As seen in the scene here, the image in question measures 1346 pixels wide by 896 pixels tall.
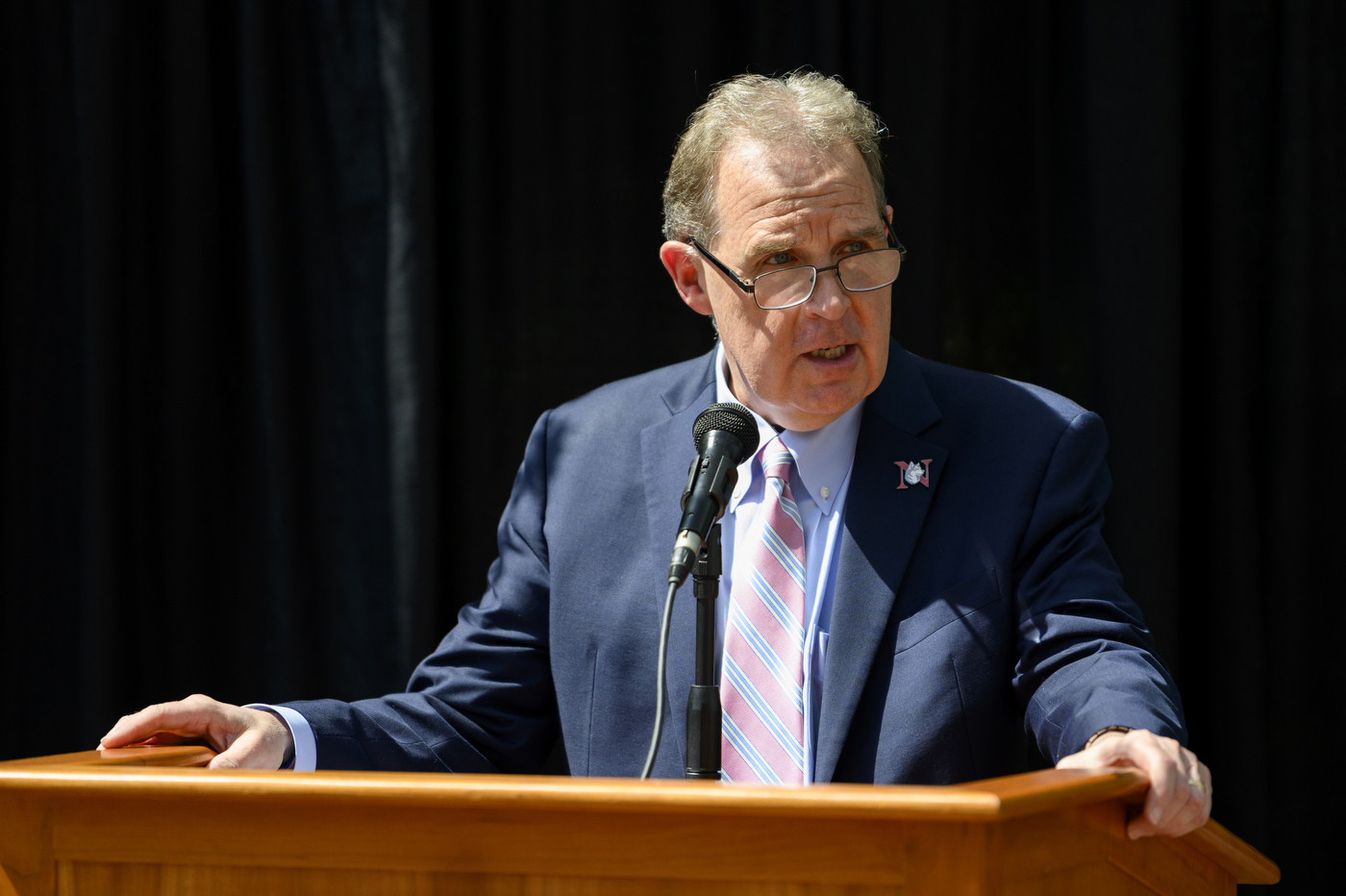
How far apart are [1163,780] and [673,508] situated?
1013 millimetres

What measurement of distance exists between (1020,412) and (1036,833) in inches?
41.9

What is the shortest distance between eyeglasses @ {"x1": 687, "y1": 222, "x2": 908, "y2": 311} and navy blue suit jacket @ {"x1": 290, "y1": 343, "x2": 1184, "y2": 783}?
0.77 feet

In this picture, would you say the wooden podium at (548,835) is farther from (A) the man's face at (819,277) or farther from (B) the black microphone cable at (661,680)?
(A) the man's face at (819,277)

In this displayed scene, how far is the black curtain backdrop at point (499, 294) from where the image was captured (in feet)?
8.22

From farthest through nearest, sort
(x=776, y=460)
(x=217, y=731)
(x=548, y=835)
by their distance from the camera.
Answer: (x=776, y=460)
(x=217, y=731)
(x=548, y=835)

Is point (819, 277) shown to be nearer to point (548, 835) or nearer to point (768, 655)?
point (768, 655)

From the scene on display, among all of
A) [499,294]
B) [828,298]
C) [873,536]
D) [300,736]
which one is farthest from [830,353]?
[499,294]

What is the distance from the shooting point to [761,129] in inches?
78.1

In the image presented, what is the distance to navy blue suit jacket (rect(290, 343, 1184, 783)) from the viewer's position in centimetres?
177

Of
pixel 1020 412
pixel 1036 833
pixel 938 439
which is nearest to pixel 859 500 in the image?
pixel 938 439

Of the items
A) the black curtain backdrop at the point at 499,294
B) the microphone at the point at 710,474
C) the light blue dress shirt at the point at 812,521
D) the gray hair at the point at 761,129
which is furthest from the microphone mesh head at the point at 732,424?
the black curtain backdrop at the point at 499,294

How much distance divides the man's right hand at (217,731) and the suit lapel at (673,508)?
0.60 m

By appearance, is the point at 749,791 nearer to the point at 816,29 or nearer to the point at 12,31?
the point at 816,29

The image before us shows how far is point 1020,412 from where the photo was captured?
198cm
